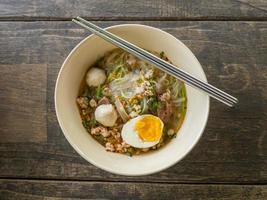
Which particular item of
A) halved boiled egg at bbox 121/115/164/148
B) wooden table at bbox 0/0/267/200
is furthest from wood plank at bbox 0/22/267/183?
halved boiled egg at bbox 121/115/164/148

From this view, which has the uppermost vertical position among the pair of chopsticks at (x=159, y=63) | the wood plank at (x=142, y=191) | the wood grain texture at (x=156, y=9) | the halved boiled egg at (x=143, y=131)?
the wood grain texture at (x=156, y=9)

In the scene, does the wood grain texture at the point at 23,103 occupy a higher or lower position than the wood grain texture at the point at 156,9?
lower

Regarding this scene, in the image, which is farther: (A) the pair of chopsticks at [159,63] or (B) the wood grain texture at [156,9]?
(B) the wood grain texture at [156,9]

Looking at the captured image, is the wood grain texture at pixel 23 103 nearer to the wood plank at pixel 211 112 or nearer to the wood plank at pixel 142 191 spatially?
the wood plank at pixel 211 112

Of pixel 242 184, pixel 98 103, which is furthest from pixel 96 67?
pixel 242 184

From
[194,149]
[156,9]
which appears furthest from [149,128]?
[156,9]

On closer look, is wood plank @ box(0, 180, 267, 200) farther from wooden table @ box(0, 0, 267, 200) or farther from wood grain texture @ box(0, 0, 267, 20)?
wood grain texture @ box(0, 0, 267, 20)

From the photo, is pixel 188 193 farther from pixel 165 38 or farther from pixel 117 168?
pixel 165 38

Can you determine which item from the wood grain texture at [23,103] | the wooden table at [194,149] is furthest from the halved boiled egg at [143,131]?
the wood grain texture at [23,103]
